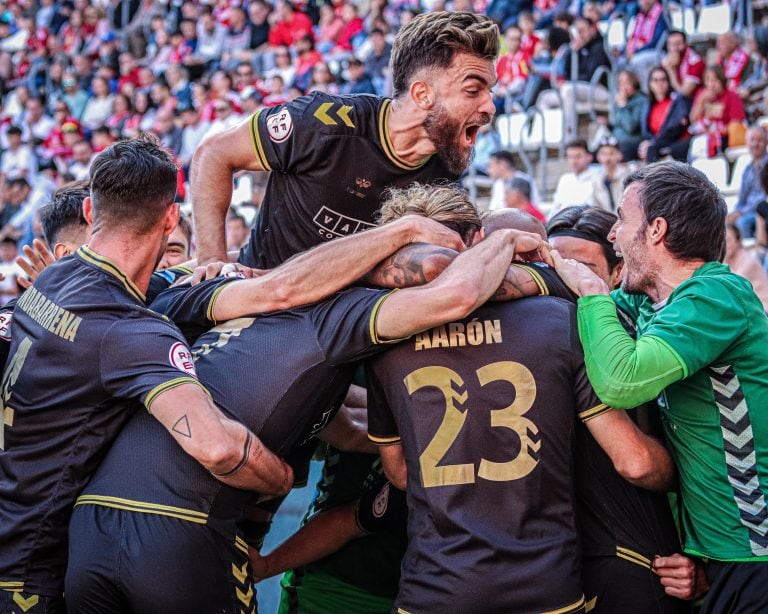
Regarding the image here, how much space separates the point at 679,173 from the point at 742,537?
4.34 feet

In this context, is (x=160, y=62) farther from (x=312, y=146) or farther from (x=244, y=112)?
(x=312, y=146)

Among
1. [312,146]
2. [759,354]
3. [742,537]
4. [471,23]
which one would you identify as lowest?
[742,537]

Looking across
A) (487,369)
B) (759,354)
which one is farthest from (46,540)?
(759,354)

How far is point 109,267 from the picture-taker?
3568 millimetres

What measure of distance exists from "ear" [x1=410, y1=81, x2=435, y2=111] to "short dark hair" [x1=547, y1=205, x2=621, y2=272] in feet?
2.69

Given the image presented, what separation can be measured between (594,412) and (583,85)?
35.6ft

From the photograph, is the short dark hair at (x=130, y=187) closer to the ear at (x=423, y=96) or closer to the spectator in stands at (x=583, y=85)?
the ear at (x=423, y=96)

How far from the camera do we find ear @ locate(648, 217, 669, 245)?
12.0 feet

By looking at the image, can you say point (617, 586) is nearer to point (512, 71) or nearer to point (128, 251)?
point (128, 251)

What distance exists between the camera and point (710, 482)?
3.47 meters

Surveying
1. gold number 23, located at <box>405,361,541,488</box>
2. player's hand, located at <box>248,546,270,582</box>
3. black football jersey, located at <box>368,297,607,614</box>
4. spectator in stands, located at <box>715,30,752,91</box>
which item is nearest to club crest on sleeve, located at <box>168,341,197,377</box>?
black football jersey, located at <box>368,297,607,614</box>

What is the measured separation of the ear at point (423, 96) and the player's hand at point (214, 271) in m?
1.16

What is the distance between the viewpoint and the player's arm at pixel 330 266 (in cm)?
357

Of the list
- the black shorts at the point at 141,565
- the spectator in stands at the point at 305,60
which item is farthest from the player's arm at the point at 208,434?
the spectator in stands at the point at 305,60
